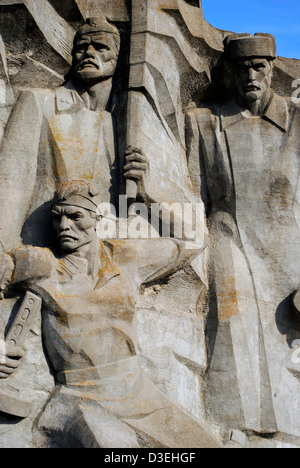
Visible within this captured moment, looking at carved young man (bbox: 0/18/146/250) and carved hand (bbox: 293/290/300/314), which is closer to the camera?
carved young man (bbox: 0/18/146/250)

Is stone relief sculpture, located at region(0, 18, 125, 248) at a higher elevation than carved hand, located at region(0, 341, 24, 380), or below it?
higher

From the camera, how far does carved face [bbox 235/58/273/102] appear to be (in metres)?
8.70

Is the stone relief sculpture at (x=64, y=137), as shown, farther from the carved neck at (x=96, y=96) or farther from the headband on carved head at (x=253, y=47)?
the headband on carved head at (x=253, y=47)

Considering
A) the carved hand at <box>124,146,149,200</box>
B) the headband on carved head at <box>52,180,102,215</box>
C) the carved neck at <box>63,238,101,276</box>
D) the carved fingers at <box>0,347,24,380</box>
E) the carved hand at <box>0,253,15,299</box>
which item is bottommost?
the carved fingers at <box>0,347,24,380</box>

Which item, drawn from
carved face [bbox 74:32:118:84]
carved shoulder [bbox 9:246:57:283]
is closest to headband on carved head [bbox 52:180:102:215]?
carved shoulder [bbox 9:246:57:283]

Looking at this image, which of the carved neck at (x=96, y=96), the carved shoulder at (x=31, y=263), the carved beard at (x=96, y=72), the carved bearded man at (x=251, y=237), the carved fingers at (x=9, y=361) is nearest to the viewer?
the carved fingers at (x=9, y=361)

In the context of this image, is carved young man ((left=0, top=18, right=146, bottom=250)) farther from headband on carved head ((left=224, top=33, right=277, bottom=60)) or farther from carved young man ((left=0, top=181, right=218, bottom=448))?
headband on carved head ((left=224, top=33, right=277, bottom=60))

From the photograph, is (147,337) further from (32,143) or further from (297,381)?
(32,143)

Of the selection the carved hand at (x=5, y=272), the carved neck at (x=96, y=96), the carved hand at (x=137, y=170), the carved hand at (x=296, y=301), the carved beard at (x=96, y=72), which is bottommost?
the carved hand at (x=296, y=301)

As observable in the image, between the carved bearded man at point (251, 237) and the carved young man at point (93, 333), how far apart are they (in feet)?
2.59

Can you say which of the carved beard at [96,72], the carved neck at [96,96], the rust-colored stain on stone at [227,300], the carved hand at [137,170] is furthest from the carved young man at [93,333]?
the carved beard at [96,72]

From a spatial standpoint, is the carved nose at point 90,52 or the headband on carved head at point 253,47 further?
the headband on carved head at point 253,47

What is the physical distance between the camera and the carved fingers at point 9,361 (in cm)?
716

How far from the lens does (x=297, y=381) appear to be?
8133 millimetres
